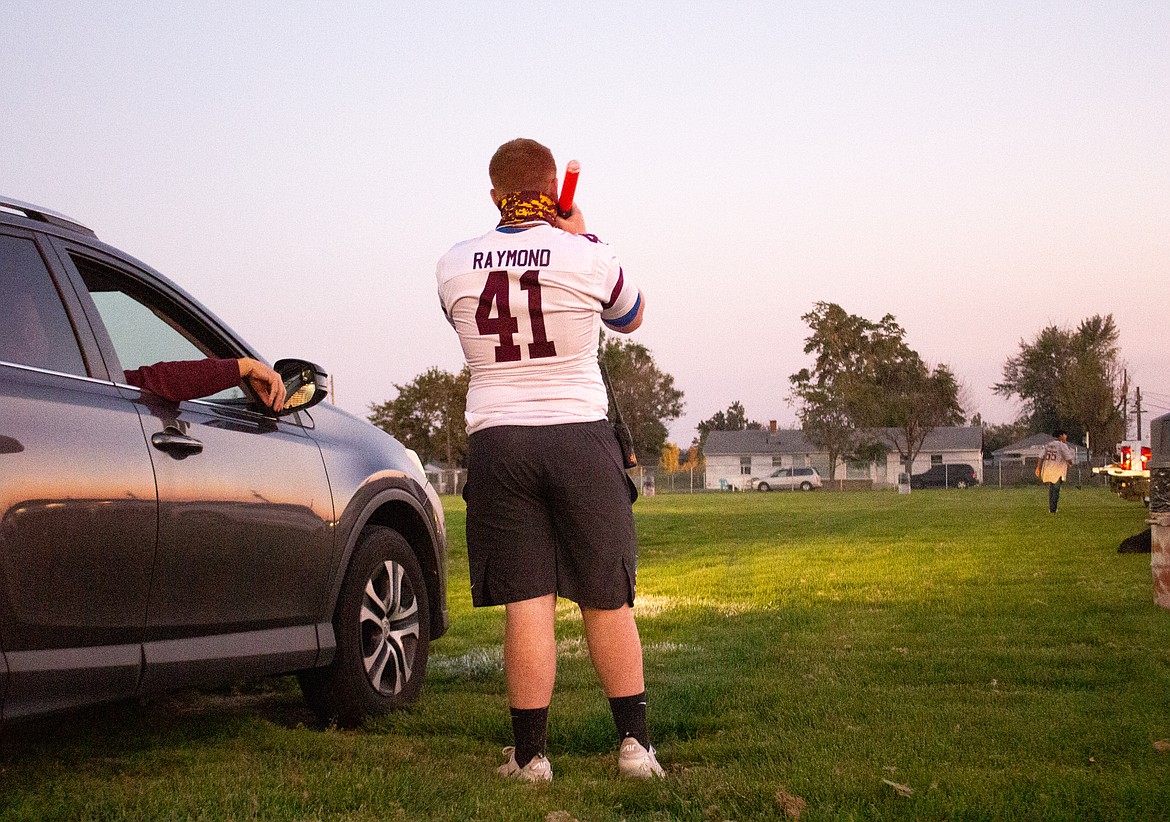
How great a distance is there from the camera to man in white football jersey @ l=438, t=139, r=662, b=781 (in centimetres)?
375

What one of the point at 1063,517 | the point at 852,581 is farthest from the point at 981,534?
the point at 852,581

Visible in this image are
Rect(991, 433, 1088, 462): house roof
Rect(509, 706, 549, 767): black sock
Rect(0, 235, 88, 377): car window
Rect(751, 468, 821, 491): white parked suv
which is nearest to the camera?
Rect(0, 235, 88, 377): car window

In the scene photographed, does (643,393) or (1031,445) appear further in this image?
(643,393)

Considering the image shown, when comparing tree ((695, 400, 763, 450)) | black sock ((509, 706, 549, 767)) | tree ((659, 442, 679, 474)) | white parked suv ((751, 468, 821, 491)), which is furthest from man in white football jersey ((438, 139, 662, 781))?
tree ((695, 400, 763, 450))

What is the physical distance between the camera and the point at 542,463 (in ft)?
12.3

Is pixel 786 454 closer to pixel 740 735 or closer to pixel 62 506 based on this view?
pixel 740 735

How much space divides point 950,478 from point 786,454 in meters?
24.5

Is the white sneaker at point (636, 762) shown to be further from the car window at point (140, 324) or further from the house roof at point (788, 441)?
the house roof at point (788, 441)

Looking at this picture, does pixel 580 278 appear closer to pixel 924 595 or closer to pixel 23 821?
pixel 23 821

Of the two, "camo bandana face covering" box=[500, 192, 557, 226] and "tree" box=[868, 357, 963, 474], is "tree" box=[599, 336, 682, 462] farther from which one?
"camo bandana face covering" box=[500, 192, 557, 226]

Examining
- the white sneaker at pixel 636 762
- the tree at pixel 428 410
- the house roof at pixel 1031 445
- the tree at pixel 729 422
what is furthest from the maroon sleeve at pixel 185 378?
the tree at pixel 729 422

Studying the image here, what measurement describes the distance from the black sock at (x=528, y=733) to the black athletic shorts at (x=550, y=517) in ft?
1.19

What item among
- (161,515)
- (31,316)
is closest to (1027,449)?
(161,515)

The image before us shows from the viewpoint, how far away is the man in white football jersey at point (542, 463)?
148 inches
